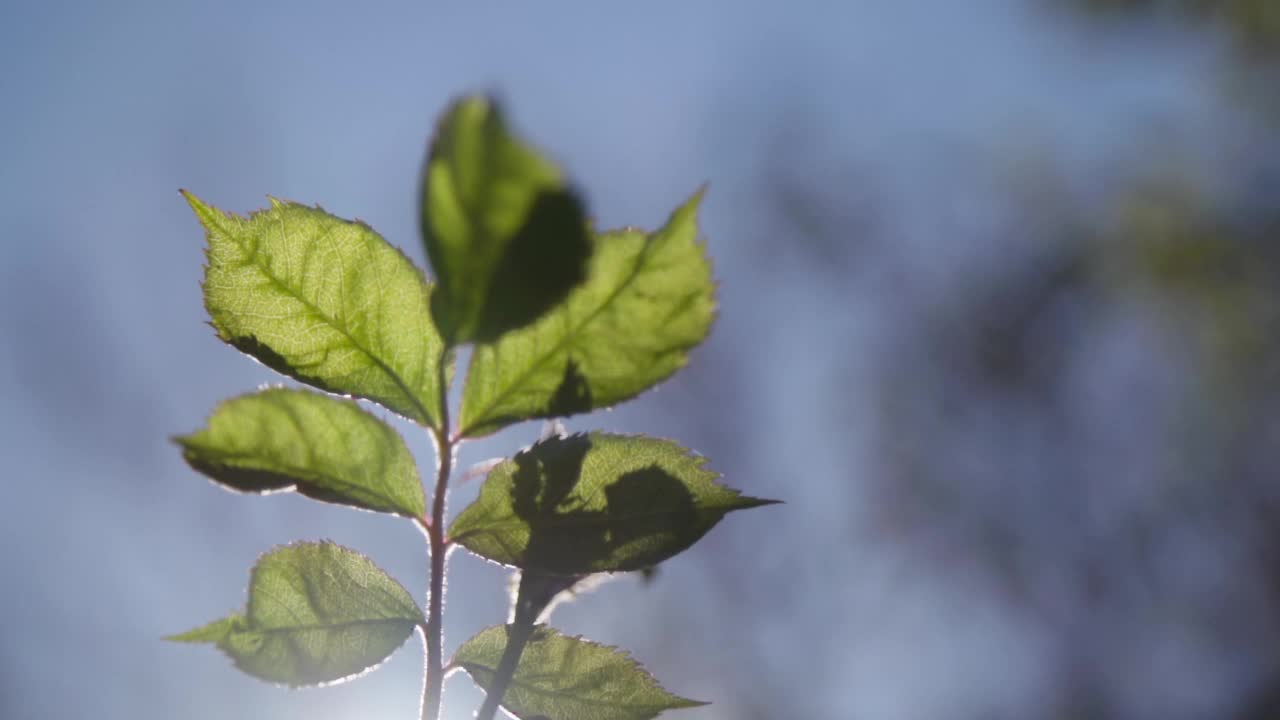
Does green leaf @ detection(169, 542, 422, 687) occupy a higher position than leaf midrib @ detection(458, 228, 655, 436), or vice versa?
leaf midrib @ detection(458, 228, 655, 436)

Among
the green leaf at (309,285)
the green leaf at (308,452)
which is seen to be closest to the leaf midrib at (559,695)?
the green leaf at (308,452)

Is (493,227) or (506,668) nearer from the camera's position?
(493,227)

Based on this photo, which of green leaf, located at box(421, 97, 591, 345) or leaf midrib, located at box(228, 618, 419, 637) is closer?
green leaf, located at box(421, 97, 591, 345)

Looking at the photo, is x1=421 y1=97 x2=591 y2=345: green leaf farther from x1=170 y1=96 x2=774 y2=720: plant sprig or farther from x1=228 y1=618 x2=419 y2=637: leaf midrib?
x1=228 y1=618 x2=419 y2=637: leaf midrib

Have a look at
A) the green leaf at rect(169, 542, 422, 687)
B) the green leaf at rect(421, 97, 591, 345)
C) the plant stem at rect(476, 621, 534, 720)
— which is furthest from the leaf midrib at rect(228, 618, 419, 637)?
the green leaf at rect(421, 97, 591, 345)

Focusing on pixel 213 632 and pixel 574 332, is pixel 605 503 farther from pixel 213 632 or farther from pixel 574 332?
pixel 213 632

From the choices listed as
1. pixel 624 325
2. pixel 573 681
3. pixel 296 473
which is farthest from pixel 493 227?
pixel 573 681
